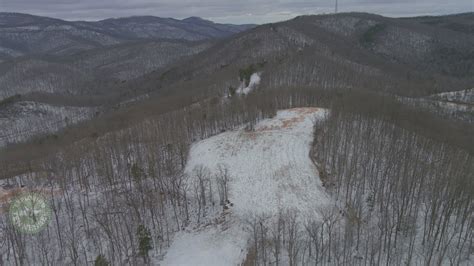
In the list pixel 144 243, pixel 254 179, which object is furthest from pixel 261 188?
pixel 144 243

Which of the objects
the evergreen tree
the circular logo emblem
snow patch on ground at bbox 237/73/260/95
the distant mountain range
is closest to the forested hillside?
the evergreen tree

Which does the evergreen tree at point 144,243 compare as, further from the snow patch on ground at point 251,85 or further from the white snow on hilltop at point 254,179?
the snow patch on ground at point 251,85

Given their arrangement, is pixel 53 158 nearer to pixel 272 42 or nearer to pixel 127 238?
pixel 127 238

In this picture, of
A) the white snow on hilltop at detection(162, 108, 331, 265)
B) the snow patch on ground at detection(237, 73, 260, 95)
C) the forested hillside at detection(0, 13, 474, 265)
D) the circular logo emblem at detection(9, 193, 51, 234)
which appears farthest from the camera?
the snow patch on ground at detection(237, 73, 260, 95)

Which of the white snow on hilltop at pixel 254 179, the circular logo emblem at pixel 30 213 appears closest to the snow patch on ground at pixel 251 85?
the white snow on hilltop at pixel 254 179

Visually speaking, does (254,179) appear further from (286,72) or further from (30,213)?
(286,72)

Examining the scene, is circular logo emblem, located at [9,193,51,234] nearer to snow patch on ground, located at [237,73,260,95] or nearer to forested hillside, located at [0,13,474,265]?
forested hillside, located at [0,13,474,265]
